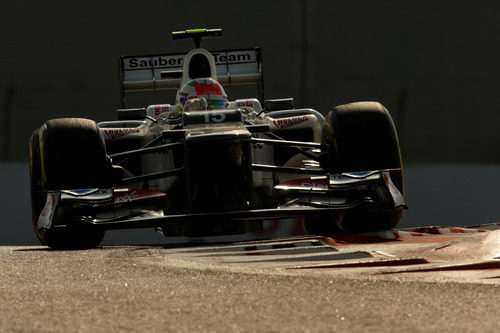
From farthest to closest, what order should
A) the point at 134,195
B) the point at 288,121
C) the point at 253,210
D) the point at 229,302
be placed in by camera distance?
the point at 288,121, the point at 134,195, the point at 253,210, the point at 229,302

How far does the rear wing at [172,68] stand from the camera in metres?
10.1

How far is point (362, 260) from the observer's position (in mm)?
5078

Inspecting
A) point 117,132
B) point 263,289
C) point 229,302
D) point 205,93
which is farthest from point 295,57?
point 229,302

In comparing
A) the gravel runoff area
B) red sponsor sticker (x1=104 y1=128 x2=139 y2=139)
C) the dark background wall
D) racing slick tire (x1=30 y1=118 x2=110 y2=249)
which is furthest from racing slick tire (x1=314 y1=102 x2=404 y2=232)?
the dark background wall

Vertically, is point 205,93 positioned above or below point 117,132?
above

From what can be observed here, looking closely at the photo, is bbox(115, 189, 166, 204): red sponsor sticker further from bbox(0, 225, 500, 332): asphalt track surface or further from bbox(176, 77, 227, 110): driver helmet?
bbox(176, 77, 227, 110): driver helmet

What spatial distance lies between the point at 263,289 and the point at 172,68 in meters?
6.30

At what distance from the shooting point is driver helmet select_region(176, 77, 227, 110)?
8.42m

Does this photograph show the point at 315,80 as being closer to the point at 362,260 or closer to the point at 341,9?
the point at 341,9

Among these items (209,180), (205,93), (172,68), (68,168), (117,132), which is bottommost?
(209,180)

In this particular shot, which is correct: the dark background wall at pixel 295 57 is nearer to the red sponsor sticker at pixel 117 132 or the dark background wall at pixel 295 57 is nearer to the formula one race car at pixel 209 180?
the red sponsor sticker at pixel 117 132

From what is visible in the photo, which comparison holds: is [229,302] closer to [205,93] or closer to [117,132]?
[205,93]

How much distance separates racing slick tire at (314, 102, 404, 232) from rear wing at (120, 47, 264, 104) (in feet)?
9.15

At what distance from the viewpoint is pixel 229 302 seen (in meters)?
3.93
